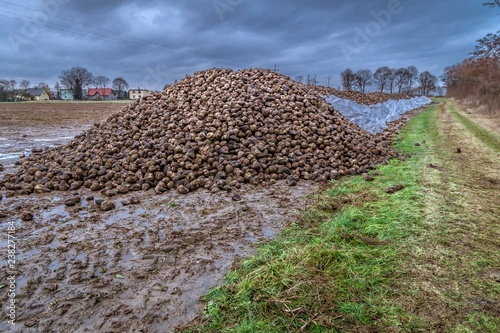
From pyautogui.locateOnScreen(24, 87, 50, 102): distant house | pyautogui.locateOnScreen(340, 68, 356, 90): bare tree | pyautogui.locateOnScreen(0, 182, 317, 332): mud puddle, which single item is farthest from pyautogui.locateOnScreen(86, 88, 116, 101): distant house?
pyautogui.locateOnScreen(0, 182, 317, 332): mud puddle

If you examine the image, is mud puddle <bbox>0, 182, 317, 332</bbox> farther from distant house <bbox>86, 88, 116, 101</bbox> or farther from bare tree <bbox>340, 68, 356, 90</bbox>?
distant house <bbox>86, 88, 116, 101</bbox>

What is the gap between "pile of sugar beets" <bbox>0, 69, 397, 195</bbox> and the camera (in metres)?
5.61

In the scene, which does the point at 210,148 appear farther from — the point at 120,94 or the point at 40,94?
the point at 40,94

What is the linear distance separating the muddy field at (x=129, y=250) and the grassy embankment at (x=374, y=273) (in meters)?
0.32

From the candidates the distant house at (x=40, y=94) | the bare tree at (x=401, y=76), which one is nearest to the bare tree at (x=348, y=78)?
the bare tree at (x=401, y=76)

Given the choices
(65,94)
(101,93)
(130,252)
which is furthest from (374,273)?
(101,93)

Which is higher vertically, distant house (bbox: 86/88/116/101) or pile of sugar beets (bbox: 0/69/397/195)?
distant house (bbox: 86/88/116/101)

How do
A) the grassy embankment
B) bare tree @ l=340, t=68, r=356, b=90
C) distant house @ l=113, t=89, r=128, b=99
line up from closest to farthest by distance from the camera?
the grassy embankment
bare tree @ l=340, t=68, r=356, b=90
distant house @ l=113, t=89, r=128, b=99

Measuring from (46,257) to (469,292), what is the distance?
391 centimetres

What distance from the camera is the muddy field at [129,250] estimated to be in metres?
2.38

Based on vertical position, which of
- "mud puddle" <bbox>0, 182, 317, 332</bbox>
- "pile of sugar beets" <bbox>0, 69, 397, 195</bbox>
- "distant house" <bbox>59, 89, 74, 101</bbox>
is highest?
"distant house" <bbox>59, 89, 74, 101</bbox>

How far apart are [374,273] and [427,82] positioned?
87.8 meters

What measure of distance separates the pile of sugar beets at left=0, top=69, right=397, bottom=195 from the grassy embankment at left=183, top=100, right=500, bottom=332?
185cm

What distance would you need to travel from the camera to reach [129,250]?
132 inches
